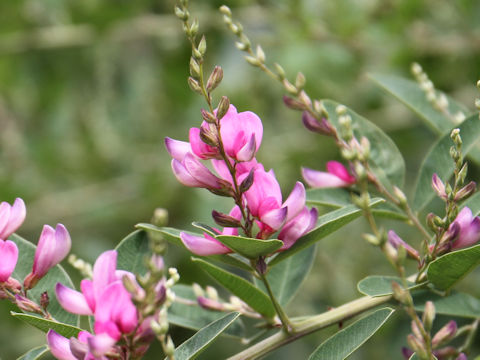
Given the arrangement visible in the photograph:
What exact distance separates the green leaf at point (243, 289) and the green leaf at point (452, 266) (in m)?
0.26

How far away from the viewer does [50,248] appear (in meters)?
1.06

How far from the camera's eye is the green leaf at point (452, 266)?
0.98 m

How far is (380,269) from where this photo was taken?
121 inches

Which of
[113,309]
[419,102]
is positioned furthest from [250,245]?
[419,102]

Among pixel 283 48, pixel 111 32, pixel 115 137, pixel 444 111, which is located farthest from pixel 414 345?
pixel 115 137

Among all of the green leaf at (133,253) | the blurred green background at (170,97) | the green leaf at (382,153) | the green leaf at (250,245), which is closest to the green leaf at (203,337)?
the green leaf at (250,245)

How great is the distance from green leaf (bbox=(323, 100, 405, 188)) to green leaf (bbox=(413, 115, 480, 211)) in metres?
0.04

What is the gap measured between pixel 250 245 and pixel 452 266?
1.00 ft

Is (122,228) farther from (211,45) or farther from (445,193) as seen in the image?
(445,193)

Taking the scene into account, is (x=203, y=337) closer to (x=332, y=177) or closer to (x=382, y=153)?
(x=332, y=177)

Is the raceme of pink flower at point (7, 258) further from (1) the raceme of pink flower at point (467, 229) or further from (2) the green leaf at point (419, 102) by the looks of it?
(2) the green leaf at point (419, 102)

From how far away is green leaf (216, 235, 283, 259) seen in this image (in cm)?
92

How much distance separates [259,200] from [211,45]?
2.43 meters

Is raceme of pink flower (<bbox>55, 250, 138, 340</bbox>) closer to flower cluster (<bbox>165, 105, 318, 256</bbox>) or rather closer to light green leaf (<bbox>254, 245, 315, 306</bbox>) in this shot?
flower cluster (<bbox>165, 105, 318, 256</bbox>)
